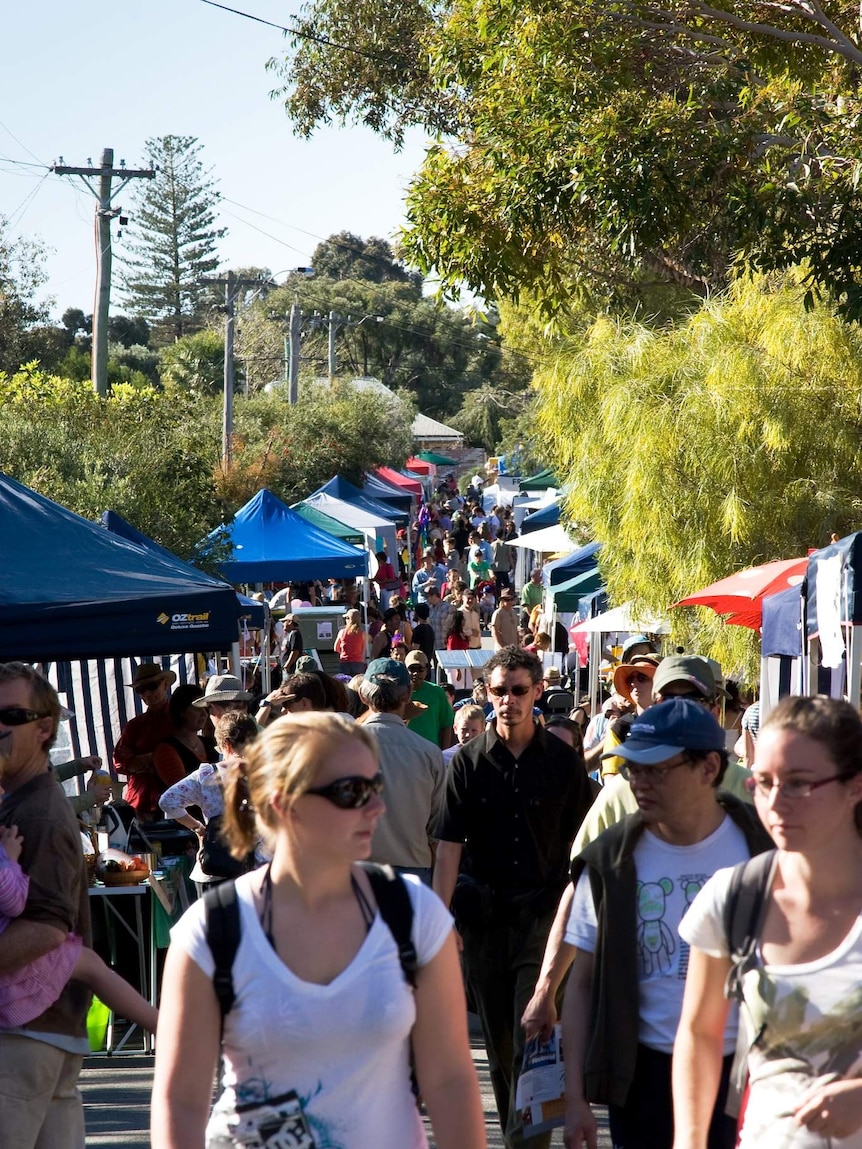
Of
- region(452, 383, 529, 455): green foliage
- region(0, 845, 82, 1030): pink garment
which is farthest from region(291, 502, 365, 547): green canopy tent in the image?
region(452, 383, 529, 455): green foliage

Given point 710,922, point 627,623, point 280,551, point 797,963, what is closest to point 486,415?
point 280,551

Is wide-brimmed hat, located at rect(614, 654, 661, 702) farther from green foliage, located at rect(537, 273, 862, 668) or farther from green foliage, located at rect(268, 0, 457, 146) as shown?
green foliage, located at rect(268, 0, 457, 146)

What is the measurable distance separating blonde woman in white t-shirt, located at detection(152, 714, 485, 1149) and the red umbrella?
705 centimetres

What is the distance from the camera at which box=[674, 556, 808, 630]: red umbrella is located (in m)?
9.79

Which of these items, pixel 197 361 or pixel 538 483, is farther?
pixel 197 361

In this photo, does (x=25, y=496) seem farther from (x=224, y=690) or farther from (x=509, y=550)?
(x=509, y=550)

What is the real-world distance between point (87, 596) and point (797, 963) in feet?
20.5

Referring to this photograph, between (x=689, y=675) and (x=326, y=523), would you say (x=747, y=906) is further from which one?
(x=326, y=523)

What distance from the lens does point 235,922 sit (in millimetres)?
2648

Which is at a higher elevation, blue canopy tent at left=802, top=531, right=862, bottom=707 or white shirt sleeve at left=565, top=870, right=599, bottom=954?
blue canopy tent at left=802, top=531, right=862, bottom=707

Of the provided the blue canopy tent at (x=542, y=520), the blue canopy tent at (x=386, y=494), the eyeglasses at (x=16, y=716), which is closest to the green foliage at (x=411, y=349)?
the blue canopy tent at (x=386, y=494)

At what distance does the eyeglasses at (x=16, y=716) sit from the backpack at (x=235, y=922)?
138 cm

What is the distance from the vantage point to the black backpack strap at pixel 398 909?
2.67 metres

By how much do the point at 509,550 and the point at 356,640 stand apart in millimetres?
15554
